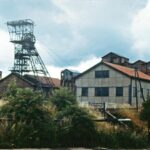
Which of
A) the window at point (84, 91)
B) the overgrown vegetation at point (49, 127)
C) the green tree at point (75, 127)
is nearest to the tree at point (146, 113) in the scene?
the overgrown vegetation at point (49, 127)

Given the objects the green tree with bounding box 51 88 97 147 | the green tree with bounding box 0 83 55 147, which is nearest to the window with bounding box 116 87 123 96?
the green tree with bounding box 51 88 97 147

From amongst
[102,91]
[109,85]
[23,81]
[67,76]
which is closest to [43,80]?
[67,76]

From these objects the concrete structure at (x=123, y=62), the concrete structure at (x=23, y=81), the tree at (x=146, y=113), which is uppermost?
the concrete structure at (x=123, y=62)

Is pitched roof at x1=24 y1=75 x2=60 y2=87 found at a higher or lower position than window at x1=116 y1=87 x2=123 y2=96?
higher

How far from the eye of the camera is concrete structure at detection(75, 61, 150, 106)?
78.6 m

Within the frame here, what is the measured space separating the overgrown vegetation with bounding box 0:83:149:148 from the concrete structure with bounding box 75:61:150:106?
5176 centimetres

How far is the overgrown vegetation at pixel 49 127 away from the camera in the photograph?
71.9 feet

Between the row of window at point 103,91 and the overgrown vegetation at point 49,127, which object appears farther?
the row of window at point 103,91

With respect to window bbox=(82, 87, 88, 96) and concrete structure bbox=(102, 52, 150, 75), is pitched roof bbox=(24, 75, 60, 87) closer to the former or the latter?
window bbox=(82, 87, 88, 96)

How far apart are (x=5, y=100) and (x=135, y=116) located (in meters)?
10.6

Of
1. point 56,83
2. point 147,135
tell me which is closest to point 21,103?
point 147,135

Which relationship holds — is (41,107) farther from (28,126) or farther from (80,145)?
(80,145)

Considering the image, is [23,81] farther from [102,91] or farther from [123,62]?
[123,62]

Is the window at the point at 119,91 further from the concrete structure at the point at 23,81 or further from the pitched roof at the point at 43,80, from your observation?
the pitched roof at the point at 43,80
